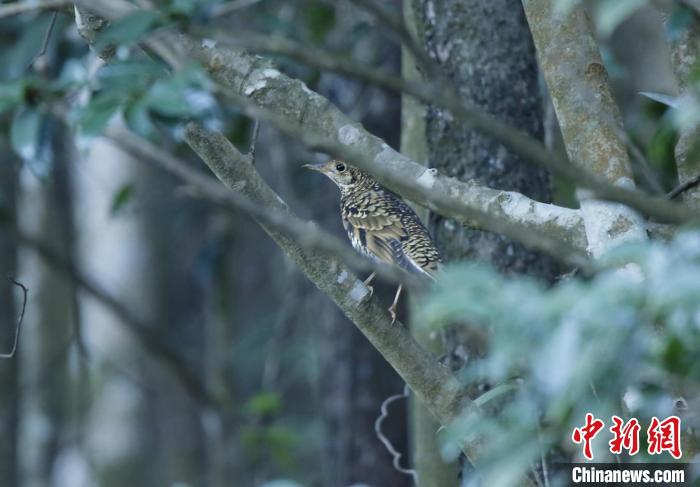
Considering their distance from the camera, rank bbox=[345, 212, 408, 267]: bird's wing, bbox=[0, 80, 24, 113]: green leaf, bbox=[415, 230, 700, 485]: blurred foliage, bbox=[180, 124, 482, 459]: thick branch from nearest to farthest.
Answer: bbox=[415, 230, 700, 485]: blurred foliage < bbox=[0, 80, 24, 113]: green leaf < bbox=[180, 124, 482, 459]: thick branch < bbox=[345, 212, 408, 267]: bird's wing

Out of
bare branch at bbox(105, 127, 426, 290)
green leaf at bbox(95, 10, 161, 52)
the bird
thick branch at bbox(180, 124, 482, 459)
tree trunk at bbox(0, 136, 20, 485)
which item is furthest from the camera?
tree trunk at bbox(0, 136, 20, 485)

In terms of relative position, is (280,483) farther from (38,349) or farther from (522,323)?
(38,349)

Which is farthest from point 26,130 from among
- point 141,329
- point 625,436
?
point 141,329

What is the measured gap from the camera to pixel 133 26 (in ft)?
8.07

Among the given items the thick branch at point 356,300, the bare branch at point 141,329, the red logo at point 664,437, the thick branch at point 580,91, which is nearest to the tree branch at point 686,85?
the thick branch at point 580,91

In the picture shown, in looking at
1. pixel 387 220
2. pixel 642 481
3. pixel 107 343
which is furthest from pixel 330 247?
pixel 107 343

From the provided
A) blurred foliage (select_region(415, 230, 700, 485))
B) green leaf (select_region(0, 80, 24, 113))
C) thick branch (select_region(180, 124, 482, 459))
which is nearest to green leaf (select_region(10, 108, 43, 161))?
green leaf (select_region(0, 80, 24, 113))

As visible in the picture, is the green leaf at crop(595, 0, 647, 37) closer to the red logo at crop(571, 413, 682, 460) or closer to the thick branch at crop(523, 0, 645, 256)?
the red logo at crop(571, 413, 682, 460)

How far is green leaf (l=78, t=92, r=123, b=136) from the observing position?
2.54 m

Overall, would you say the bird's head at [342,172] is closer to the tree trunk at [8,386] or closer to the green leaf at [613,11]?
the tree trunk at [8,386]

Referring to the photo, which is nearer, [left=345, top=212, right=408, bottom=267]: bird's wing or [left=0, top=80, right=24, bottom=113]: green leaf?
[left=0, top=80, right=24, bottom=113]: green leaf

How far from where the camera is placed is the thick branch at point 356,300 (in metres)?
3.16

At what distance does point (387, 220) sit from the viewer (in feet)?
16.2

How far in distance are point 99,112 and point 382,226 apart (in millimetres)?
2480
